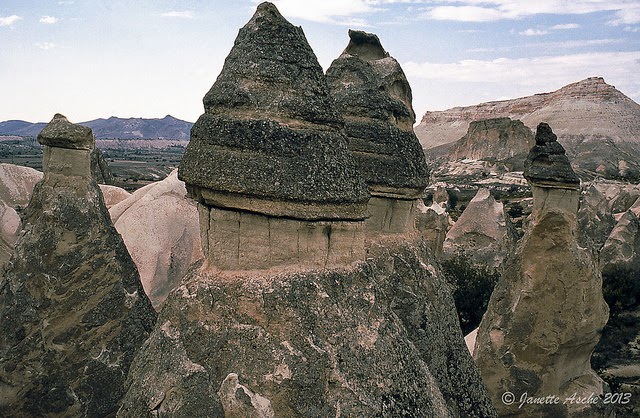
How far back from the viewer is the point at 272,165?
347 centimetres

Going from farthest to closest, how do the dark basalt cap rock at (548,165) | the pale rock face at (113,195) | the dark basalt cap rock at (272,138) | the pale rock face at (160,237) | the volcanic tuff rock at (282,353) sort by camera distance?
the pale rock face at (113,195) → the pale rock face at (160,237) → the dark basalt cap rock at (548,165) → the dark basalt cap rock at (272,138) → the volcanic tuff rock at (282,353)

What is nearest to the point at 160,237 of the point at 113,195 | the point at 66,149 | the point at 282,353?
the point at 66,149

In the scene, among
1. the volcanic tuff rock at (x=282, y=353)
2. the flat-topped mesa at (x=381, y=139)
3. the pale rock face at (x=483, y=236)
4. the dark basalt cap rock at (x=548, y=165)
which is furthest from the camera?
the pale rock face at (x=483, y=236)

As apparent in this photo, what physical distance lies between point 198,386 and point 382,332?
1.12 metres

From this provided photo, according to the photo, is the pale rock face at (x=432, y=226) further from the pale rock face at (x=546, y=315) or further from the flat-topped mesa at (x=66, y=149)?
the flat-topped mesa at (x=66, y=149)

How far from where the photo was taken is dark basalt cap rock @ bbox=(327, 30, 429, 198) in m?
5.67

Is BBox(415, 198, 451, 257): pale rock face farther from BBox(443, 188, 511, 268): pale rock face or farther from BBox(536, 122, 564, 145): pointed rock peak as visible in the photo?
BBox(536, 122, 564, 145): pointed rock peak

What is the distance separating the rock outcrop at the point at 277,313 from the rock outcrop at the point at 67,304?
2.52 metres

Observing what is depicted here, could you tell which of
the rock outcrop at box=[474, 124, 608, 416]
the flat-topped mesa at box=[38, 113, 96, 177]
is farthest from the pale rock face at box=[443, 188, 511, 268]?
the flat-topped mesa at box=[38, 113, 96, 177]

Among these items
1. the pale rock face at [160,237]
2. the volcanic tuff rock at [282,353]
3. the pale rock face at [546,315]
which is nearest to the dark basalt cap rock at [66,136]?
the pale rock face at [160,237]

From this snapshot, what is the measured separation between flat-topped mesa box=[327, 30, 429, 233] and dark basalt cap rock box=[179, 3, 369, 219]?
1886mm

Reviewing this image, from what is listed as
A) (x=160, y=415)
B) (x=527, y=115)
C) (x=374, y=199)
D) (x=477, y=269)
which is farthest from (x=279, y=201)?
(x=527, y=115)

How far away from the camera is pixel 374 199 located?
568cm

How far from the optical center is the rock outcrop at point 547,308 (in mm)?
7781
